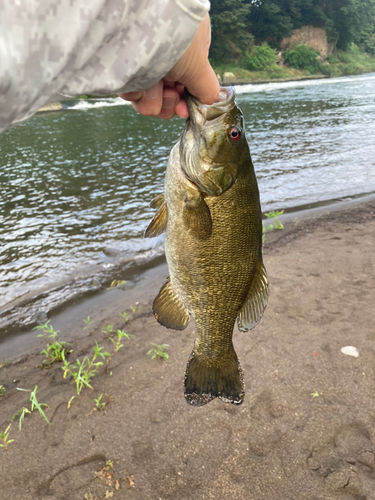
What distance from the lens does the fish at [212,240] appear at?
6.02 feet

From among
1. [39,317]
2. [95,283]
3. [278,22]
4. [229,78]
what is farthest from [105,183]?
[278,22]

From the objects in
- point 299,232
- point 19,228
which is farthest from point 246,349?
point 19,228

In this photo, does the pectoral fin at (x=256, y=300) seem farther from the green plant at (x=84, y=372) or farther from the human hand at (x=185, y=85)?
the green plant at (x=84, y=372)

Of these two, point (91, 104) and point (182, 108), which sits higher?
point (182, 108)

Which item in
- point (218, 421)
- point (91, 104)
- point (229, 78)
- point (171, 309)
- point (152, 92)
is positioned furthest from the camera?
point (229, 78)

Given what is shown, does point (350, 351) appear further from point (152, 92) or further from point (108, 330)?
point (152, 92)

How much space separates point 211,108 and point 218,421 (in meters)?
2.71

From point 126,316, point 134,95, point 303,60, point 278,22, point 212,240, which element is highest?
point 134,95

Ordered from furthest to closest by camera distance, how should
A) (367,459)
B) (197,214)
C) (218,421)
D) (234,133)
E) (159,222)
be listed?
(218,421)
(367,459)
(159,222)
(197,214)
(234,133)

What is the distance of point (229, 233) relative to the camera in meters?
1.95

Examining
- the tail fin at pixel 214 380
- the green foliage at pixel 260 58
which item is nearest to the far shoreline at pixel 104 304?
the tail fin at pixel 214 380

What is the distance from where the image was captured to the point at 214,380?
2.20 metres

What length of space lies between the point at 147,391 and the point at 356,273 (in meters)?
3.59

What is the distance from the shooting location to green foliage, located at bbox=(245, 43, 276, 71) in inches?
2191
